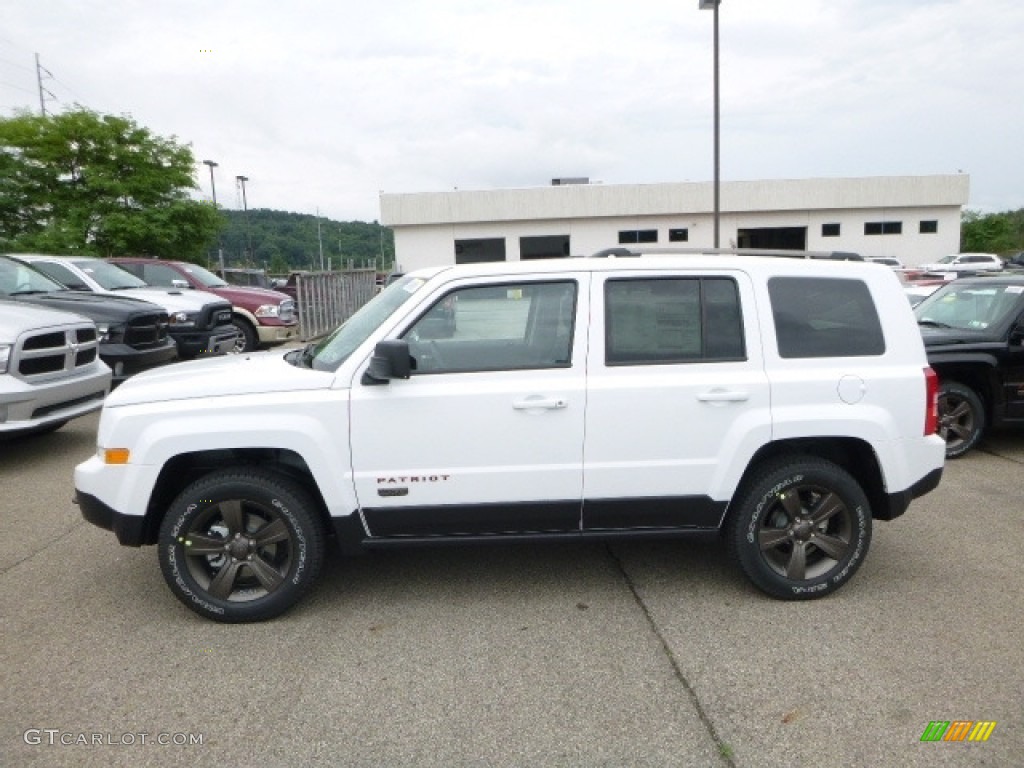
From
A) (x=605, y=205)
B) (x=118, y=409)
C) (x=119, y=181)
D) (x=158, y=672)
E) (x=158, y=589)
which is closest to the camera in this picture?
(x=158, y=672)

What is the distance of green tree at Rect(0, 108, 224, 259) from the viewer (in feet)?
71.0

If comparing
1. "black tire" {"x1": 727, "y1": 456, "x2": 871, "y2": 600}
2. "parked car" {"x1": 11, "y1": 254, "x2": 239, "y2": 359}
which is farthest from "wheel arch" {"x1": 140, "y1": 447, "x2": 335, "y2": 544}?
"parked car" {"x1": 11, "y1": 254, "x2": 239, "y2": 359}

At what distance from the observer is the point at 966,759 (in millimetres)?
2676

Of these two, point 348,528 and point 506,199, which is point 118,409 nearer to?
point 348,528

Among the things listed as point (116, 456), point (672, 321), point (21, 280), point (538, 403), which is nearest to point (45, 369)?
point (21, 280)

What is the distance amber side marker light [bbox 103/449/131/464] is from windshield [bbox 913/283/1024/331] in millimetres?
7105

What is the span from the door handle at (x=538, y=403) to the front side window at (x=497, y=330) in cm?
18

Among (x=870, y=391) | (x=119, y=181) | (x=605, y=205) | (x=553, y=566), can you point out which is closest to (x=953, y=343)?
(x=870, y=391)

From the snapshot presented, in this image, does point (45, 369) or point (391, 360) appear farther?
point (45, 369)

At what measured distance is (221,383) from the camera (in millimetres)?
3723

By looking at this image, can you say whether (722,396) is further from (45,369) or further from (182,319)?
(182,319)

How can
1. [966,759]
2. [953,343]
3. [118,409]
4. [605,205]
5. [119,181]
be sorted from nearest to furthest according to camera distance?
[966,759] < [118,409] < [953,343] < [119,181] < [605,205]

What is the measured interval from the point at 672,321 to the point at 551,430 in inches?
34.0

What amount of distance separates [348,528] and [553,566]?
1337 millimetres
